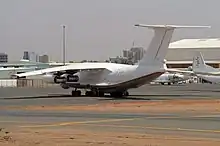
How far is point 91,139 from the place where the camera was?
1852 centimetres

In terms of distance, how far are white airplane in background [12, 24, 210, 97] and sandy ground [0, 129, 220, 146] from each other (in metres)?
35.5

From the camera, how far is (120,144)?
17047 mm

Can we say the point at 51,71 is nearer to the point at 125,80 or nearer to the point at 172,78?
the point at 125,80

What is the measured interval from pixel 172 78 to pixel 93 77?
73.3 m

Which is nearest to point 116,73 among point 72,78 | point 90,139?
point 72,78

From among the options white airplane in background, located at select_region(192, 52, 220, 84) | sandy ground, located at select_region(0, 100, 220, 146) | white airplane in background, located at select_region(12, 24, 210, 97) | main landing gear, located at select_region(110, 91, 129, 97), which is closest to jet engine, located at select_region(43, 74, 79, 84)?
white airplane in background, located at select_region(12, 24, 210, 97)

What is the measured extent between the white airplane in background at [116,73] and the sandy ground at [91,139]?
35.5 m

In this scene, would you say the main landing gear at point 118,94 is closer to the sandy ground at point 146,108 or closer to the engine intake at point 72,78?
the engine intake at point 72,78

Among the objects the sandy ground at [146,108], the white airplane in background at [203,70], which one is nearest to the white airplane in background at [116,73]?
the sandy ground at [146,108]

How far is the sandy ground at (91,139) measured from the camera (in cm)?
1727

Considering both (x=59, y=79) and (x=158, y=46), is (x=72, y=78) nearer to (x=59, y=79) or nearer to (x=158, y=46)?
(x=59, y=79)

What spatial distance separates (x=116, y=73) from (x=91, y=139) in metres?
40.8

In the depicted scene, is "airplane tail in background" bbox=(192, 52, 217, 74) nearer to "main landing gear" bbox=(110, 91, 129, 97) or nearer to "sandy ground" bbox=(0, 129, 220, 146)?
"main landing gear" bbox=(110, 91, 129, 97)

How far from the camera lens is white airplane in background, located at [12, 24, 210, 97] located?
56.9 metres
